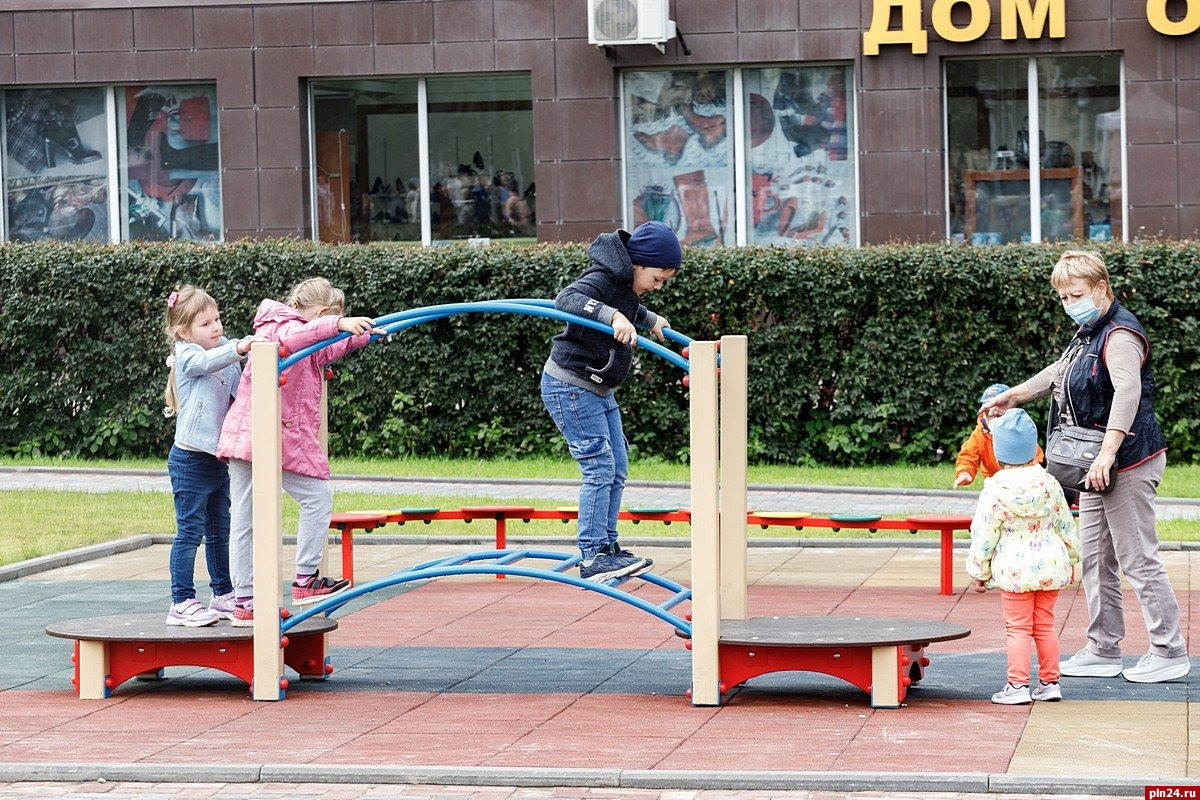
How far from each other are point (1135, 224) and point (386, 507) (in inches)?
382

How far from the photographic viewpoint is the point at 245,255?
17.0 meters

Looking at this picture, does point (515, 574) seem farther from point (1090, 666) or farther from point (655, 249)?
point (1090, 666)

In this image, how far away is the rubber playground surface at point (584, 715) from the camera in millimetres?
6133

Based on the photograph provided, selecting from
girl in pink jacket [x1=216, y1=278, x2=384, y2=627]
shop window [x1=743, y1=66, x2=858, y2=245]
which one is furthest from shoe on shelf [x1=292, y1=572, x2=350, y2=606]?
shop window [x1=743, y1=66, x2=858, y2=245]

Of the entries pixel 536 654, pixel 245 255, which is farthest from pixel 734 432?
pixel 245 255

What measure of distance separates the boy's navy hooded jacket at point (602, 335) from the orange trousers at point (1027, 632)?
6.58ft

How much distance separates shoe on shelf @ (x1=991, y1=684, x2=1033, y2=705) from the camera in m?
7.08

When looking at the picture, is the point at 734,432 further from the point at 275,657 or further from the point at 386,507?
the point at 386,507

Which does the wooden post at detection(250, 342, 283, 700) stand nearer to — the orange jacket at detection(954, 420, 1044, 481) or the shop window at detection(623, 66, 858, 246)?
the orange jacket at detection(954, 420, 1044, 481)

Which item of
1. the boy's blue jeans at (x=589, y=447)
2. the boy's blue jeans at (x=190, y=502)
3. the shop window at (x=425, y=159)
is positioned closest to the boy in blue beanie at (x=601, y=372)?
the boy's blue jeans at (x=589, y=447)

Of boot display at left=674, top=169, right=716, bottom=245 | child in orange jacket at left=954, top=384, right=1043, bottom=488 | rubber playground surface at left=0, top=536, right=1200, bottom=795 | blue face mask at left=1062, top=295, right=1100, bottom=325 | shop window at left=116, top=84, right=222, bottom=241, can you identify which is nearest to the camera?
rubber playground surface at left=0, top=536, right=1200, bottom=795

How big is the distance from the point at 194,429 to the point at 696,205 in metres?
12.8

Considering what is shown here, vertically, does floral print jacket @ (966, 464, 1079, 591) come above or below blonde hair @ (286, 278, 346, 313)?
below

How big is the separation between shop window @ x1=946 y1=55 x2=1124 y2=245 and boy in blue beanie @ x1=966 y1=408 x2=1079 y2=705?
1261cm
